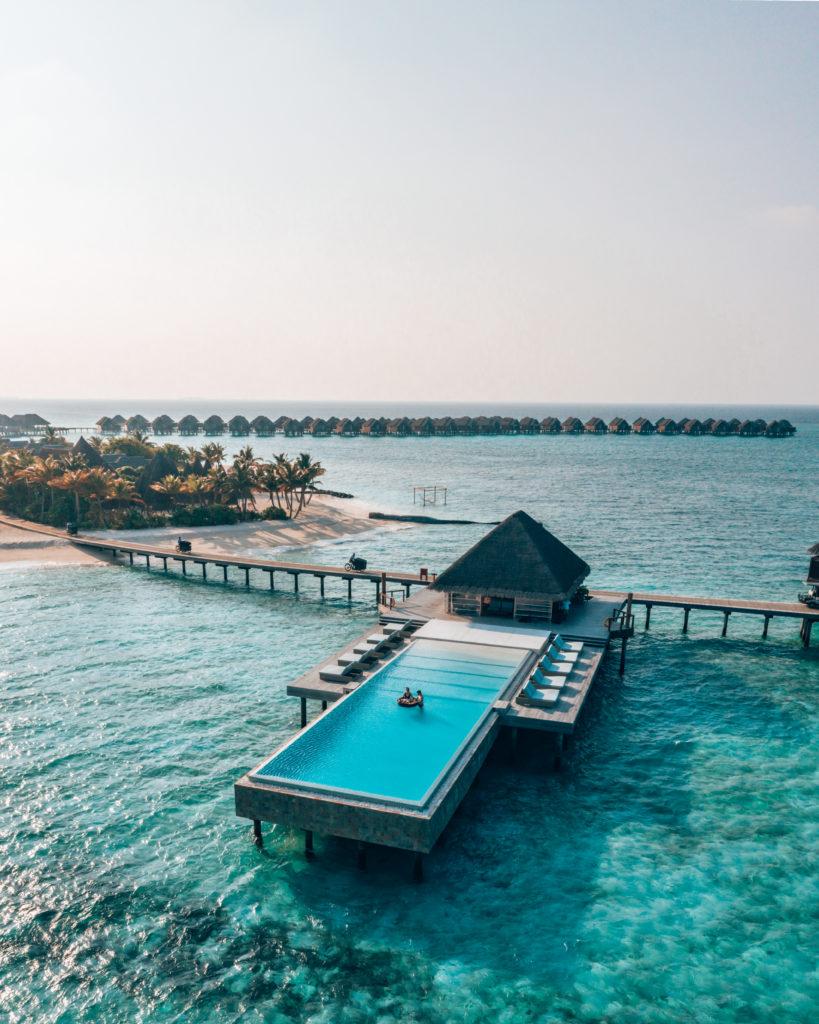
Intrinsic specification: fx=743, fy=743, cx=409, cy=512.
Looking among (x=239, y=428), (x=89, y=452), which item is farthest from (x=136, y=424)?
(x=89, y=452)

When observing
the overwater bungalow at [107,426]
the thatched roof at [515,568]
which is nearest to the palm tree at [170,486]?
the thatched roof at [515,568]

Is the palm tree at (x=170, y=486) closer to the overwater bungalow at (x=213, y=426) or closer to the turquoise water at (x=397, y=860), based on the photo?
the turquoise water at (x=397, y=860)

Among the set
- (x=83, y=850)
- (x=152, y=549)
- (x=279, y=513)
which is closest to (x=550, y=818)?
(x=83, y=850)

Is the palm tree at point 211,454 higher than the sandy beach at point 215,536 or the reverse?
higher

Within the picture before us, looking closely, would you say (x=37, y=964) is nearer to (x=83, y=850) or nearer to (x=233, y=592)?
(x=83, y=850)

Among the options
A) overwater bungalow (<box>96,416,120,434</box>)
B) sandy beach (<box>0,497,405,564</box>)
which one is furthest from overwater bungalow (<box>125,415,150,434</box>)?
sandy beach (<box>0,497,405,564</box>)

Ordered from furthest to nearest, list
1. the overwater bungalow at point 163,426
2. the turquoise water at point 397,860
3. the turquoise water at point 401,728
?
the overwater bungalow at point 163,426 → the turquoise water at point 401,728 → the turquoise water at point 397,860

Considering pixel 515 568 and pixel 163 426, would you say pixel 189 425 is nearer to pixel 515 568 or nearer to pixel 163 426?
pixel 163 426
